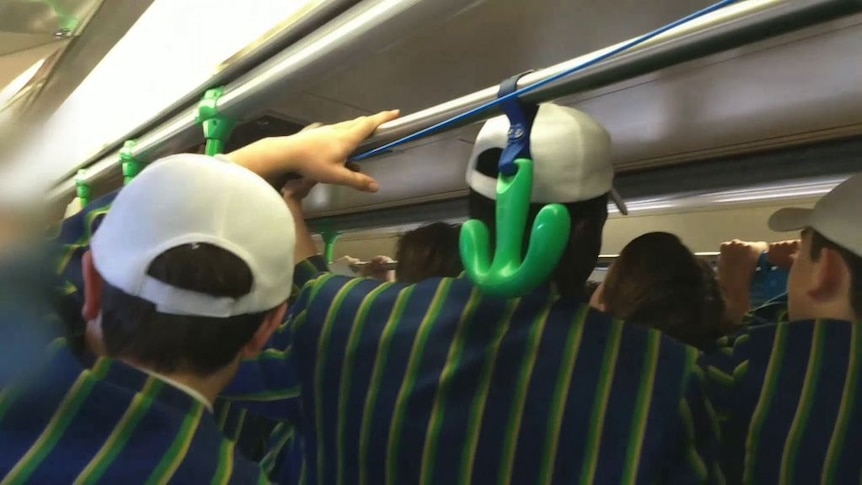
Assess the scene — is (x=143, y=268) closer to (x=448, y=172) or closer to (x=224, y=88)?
(x=224, y=88)

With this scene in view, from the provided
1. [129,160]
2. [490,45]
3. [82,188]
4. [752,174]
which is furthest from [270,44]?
[82,188]

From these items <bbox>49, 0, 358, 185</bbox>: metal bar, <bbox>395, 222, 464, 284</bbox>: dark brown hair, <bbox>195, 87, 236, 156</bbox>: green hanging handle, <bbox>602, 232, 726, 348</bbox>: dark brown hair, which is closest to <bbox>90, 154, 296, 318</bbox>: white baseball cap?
<bbox>49, 0, 358, 185</bbox>: metal bar

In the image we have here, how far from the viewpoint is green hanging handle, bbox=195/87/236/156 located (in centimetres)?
114

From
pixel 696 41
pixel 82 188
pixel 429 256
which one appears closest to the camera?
pixel 696 41

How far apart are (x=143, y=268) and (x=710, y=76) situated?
2.40ft

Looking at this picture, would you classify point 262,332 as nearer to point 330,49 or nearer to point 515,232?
point 515,232

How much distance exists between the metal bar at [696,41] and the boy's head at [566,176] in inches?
2.7

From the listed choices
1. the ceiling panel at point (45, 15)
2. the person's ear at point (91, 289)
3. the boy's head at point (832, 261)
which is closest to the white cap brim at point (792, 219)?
the boy's head at point (832, 261)

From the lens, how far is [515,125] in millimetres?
665

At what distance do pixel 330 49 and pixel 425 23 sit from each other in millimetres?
160

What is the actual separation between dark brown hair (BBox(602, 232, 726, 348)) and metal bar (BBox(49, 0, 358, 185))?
0.54 metres

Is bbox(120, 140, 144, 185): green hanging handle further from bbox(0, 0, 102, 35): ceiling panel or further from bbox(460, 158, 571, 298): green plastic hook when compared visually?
bbox(460, 158, 571, 298): green plastic hook

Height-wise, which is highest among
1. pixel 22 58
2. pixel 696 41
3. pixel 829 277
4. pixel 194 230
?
pixel 22 58

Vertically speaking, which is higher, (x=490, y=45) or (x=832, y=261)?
(x=490, y=45)
